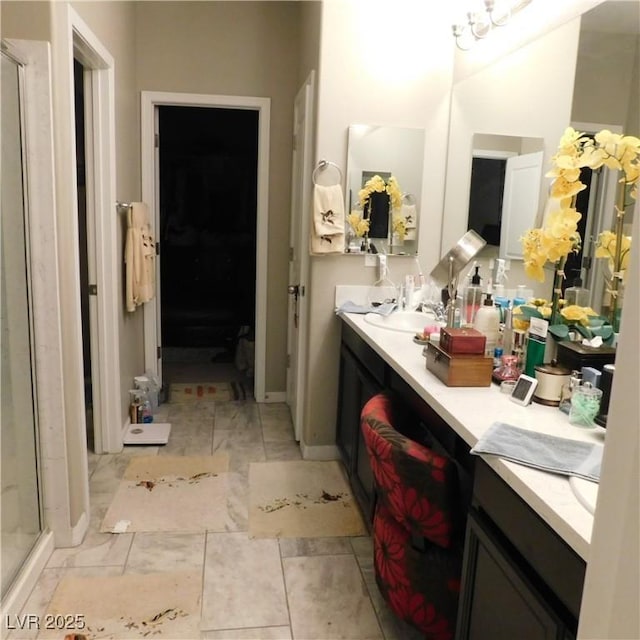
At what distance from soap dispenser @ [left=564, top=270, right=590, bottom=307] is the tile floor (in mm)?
1201

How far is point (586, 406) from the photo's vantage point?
1388mm

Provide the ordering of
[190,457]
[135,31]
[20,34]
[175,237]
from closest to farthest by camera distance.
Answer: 1. [20,34]
2. [190,457]
3. [135,31]
4. [175,237]

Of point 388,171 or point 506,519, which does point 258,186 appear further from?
point 506,519

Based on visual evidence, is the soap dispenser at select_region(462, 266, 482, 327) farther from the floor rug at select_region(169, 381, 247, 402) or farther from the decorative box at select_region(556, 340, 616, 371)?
the floor rug at select_region(169, 381, 247, 402)

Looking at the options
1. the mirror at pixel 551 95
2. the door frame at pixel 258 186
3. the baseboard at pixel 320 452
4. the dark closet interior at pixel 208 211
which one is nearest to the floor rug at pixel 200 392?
the door frame at pixel 258 186

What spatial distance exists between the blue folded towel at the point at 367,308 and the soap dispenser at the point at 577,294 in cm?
105

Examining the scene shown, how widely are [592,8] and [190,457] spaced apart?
107 inches

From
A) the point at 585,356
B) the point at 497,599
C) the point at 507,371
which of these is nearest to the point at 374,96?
the point at 507,371

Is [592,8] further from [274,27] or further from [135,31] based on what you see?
[135,31]

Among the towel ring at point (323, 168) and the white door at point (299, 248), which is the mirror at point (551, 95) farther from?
the white door at point (299, 248)

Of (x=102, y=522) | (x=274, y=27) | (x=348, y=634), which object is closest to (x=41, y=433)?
(x=102, y=522)

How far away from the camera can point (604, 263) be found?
5.42ft

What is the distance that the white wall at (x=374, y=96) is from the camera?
9.01 ft

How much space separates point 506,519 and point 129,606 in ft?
4.61
